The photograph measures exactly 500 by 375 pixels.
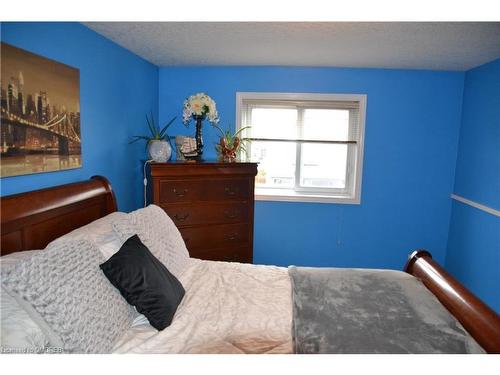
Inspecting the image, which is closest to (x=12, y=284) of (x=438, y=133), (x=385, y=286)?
(x=385, y=286)

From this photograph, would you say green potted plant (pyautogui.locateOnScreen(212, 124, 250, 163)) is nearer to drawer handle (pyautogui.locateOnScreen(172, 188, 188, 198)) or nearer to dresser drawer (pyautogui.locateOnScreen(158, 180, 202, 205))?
dresser drawer (pyautogui.locateOnScreen(158, 180, 202, 205))

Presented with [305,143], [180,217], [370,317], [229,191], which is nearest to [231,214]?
[229,191]

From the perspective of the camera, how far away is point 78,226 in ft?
5.74

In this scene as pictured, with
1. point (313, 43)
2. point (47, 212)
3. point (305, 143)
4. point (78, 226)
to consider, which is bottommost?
point (78, 226)

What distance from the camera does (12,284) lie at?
3.14 ft

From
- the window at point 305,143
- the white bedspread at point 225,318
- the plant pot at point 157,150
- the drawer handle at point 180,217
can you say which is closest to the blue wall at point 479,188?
the window at point 305,143

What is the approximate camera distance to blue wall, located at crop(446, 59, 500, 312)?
8.86ft

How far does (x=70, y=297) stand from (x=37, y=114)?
105cm

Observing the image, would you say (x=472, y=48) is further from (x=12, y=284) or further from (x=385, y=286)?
(x=12, y=284)

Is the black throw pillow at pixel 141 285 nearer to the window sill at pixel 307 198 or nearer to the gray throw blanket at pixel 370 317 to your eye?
the gray throw blanket at pixel 370 317

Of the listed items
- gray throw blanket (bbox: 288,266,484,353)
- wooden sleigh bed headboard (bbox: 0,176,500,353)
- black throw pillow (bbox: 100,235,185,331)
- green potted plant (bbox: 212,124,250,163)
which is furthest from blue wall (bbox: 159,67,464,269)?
black throw pillow (bbox: 100,235,185,331)

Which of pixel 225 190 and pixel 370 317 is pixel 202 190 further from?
pixel 370 317

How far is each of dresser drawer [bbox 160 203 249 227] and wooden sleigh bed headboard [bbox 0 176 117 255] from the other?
771mm
